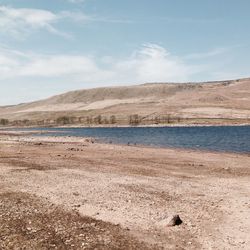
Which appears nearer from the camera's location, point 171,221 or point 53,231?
point 53,231

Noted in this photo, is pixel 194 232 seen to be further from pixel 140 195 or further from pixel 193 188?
pixel 193 188

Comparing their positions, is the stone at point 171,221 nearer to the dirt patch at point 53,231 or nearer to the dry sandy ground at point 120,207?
the dry sandy ground at point 120,207

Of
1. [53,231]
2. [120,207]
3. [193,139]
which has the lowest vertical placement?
[193,139]

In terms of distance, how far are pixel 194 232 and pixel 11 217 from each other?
8.45 metres

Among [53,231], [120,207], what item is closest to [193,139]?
[120,207]

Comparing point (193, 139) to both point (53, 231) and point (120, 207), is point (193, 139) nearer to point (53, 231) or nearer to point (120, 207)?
point (120, 207)

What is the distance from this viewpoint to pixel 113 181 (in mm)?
30281

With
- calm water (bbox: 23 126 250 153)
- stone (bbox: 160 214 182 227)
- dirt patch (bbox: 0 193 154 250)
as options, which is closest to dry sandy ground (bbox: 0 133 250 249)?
dirt patch (bbox: 0 193 154 250)

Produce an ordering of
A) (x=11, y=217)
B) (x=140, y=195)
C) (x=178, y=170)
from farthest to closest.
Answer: (x=178, y=170)
(x=140, y=195)
(x=11, y=217)

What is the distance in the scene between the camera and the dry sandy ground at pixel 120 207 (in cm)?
1728

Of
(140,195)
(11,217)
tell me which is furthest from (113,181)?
(11,217)

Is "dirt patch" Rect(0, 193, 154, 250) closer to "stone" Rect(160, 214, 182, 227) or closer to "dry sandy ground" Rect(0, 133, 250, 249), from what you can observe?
"dry sandy ground" Rect(0, 133, 250, 249)

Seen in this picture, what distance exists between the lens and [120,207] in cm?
2242

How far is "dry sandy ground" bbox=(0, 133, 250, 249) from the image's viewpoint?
17.3m
